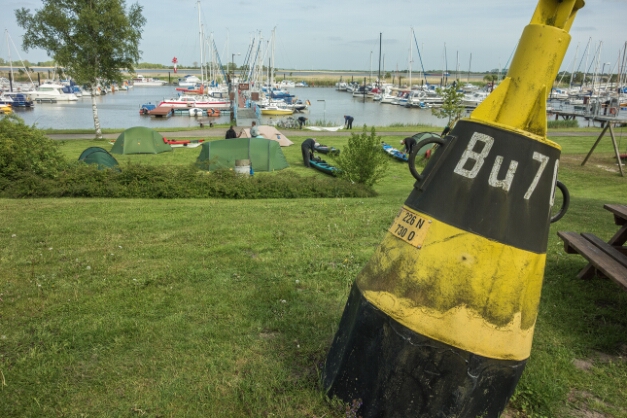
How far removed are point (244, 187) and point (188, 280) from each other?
784cm

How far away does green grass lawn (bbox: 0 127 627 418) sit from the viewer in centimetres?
351

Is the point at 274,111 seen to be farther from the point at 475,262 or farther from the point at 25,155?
the point at 475,262

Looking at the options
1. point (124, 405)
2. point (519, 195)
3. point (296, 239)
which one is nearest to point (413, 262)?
point (519, 195)

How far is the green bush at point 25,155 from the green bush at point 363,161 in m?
7.95

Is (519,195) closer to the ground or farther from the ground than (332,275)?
farther from the ground

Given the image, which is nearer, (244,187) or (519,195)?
(519,195)

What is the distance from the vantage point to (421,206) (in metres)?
3.07

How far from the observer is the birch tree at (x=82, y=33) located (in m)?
23.9

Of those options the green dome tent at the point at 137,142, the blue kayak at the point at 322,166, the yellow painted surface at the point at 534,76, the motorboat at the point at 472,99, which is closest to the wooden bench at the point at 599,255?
the yellow painted surface at the point at 534,76

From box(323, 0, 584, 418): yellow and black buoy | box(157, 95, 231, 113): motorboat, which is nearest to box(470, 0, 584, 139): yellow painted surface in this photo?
box(323, 0, 584, 418): yellow and black buoy

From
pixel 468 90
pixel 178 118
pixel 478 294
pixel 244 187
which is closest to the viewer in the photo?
pixel 478 294

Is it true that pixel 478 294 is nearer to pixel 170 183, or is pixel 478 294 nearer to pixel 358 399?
pixel 358 399

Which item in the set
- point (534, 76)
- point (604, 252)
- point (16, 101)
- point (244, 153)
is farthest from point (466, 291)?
point (16, 101)

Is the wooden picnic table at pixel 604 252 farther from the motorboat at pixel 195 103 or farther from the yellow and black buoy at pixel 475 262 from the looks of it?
the motorboat at pixel 195 103
